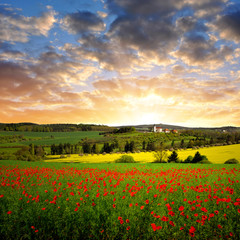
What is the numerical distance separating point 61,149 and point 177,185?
90112mm

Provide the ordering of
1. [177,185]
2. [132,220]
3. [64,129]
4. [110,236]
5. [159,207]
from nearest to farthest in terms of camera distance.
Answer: [110,236] → [132,220] → [159,207] → [177,185] → [64,129]

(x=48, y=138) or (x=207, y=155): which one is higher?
(x=207, y=155)

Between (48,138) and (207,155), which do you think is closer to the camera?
(207,155)

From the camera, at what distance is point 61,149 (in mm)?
91625

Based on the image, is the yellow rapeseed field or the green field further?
the green field

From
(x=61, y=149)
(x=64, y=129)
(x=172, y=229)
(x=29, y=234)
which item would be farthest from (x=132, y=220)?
(x=64, y=129)

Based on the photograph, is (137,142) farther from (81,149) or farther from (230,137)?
(230,137)

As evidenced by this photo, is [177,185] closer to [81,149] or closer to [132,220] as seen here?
[132,220]

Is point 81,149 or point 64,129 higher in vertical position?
point 64,129

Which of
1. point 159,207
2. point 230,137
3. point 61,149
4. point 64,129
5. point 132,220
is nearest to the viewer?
point 132,220

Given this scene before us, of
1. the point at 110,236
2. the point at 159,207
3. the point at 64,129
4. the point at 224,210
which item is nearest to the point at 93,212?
the point at 110,236

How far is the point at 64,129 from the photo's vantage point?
534ft

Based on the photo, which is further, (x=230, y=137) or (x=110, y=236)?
(x=230, y=137)

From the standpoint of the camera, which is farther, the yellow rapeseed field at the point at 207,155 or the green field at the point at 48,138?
the green field at the point at 48,138
